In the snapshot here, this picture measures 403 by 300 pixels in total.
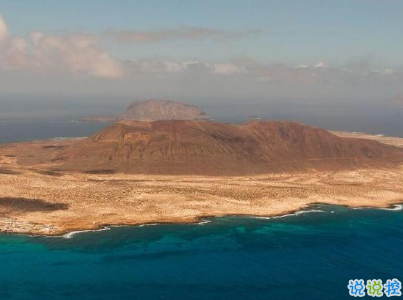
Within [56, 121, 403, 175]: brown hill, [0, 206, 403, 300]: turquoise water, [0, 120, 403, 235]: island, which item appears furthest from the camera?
[56, 121, 403, 175]: brown hill

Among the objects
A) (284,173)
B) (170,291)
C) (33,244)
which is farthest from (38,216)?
(284,173)

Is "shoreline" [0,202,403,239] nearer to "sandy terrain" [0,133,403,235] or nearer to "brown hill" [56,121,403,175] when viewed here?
"sandy terrain" [0,133,403,235]

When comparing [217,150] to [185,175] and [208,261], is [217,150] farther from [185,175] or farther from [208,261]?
[208,261]

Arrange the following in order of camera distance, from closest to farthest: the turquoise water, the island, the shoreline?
1. the turquoise water
2. the shoreline
3. the island

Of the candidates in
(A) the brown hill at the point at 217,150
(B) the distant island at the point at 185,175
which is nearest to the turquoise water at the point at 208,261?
(B) the distant island at the point at 185,175

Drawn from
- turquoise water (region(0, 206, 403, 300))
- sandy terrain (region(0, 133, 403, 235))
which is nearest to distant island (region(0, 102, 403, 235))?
sandy terrain (region(0, 133, 403, 235))

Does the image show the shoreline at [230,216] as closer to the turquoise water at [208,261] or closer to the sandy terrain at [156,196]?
the sandy terrain at [156,196]

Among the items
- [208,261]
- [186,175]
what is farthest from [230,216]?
[186,175]
